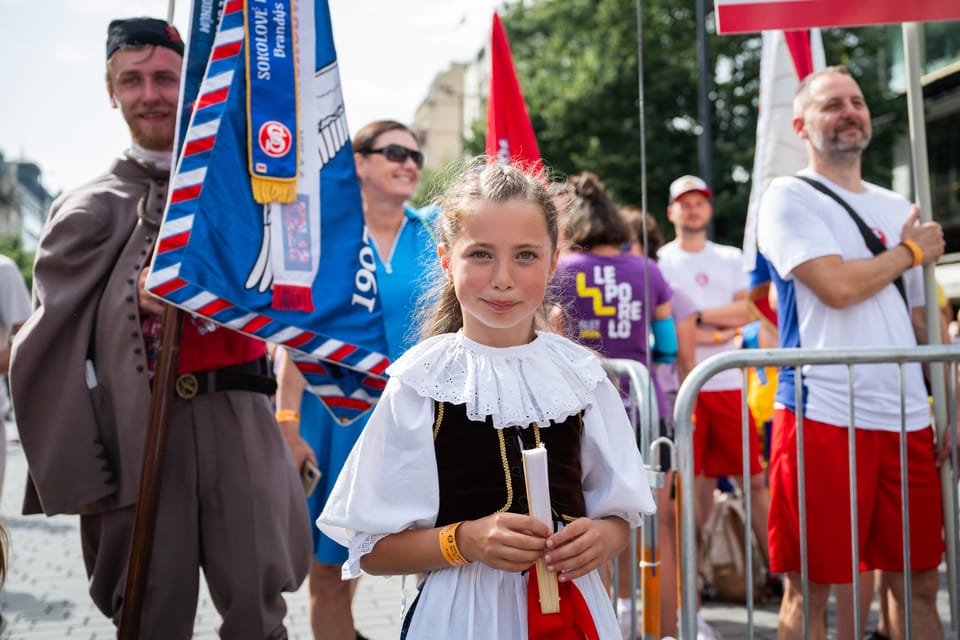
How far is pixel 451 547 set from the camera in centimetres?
191

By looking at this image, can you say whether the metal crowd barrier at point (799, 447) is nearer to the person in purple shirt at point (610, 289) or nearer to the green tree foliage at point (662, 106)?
the person in purple shirt at point (610, 289)

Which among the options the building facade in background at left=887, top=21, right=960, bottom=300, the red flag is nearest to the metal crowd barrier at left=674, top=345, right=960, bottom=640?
the red flag

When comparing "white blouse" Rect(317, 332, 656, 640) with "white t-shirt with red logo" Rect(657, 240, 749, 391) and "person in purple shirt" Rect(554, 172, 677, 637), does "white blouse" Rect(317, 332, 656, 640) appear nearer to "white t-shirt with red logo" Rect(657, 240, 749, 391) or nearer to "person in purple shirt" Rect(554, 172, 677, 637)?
"person in purple shirt" Rect(554, 172, 677, 637)

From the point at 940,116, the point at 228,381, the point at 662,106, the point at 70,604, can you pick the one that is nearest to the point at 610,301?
the point at 228,381

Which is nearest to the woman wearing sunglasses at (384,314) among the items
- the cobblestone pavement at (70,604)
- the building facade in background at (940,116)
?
the cobblestone pavement at (70,604)

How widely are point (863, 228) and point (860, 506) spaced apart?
103cm

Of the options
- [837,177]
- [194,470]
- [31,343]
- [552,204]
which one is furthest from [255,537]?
[837,177]

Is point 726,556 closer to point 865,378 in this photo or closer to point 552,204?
point 865,378

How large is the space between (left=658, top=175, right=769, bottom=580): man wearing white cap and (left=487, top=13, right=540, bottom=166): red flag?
6.28ft

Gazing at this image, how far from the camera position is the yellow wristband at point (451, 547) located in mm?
1911

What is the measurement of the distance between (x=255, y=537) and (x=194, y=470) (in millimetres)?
275

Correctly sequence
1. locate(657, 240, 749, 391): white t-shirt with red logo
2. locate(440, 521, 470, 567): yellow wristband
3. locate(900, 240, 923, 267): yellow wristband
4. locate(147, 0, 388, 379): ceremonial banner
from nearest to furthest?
1. locate(440, 521, 470, 567): yellow wristband
2. locate(147, 0, 388, 379): ceremonial banner
3. locate(900, 240, 923, 267): yellow wristband
4. locate(657, 240, 749, 391): white t-shirt with red logo

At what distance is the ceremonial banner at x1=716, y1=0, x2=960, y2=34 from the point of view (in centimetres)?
347

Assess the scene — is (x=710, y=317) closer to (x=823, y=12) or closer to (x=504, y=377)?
(x=823, y=12)
